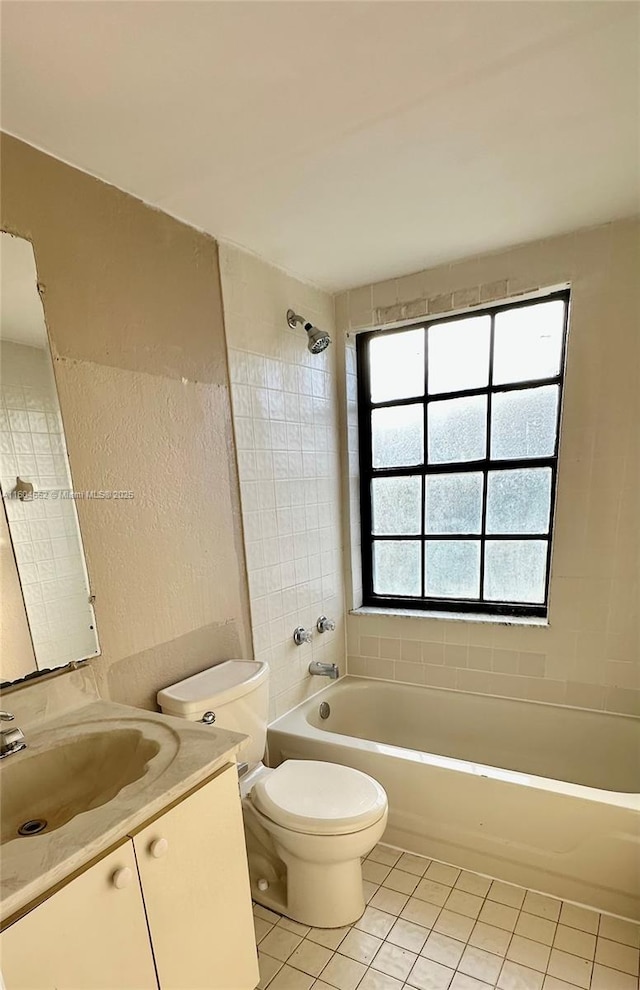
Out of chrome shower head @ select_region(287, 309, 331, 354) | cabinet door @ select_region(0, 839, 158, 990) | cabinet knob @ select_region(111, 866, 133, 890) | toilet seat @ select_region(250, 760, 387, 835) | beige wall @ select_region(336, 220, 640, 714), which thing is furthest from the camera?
chrome shower head @ select_region(287, 309, 331, 354)

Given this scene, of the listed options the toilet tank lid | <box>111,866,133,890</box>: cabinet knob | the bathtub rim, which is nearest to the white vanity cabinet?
<box>111,866,133,890</box>: cabinet knob

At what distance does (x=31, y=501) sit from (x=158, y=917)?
0.94 metres

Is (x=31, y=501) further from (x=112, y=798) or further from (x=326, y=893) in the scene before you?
(x=326, y=893)

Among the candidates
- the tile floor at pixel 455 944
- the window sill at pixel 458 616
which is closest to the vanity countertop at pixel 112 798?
the tile floor at pixel 455 944

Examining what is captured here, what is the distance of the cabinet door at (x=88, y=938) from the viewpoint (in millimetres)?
690

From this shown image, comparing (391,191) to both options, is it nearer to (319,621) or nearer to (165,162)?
(165,162)

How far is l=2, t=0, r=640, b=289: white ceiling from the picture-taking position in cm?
89

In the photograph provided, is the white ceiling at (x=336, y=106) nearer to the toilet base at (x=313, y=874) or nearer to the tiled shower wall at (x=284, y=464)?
the tiled shower wall at (x=284, y=464)

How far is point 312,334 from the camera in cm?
197

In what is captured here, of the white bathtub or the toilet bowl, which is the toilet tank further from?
the white bathtub

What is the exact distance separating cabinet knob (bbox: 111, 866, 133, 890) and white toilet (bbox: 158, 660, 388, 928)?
566 millimetres

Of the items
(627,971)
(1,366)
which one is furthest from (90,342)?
(627,971)

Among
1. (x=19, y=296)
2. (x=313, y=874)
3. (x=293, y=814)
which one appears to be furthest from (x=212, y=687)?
(x=19, y=296)

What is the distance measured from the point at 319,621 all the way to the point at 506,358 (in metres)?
1.50
